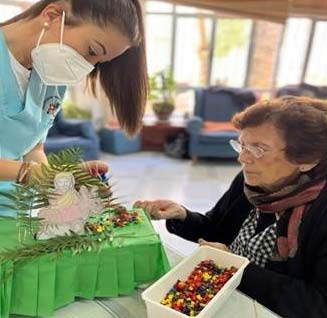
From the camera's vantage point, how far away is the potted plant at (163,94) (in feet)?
16.4

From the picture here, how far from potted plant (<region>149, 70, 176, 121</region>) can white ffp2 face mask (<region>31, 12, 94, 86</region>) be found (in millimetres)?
3862

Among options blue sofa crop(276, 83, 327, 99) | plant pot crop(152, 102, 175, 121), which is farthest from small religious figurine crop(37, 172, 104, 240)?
plant pot crop(152, 102, 175, 121)

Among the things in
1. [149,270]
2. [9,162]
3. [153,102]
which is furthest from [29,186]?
[153,102]

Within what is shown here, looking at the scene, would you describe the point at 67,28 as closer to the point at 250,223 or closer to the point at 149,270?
the point at 149,270

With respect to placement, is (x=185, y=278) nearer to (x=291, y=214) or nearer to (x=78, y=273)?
(x=78, y=273)

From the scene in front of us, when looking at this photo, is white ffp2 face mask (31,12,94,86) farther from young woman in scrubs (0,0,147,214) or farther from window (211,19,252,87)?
window (211,19,252,87)

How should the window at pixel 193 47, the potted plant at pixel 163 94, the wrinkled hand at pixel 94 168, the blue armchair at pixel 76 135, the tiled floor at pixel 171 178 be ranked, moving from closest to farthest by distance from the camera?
the wrinkled hand at pixel 94 168 < the tiled floor at pixel 171 178 < the blue armchair at pixel 76 135 < the potted plant at pixel 163 94 < the window at pixel 193 47

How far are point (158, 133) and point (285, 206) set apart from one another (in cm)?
402

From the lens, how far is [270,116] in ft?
3.83

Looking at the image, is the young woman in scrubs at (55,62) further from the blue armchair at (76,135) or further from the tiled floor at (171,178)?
the blue armchair at (76,135)

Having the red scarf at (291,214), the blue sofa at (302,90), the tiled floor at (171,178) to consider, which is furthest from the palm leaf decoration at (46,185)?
the blue sofa at (302,90)

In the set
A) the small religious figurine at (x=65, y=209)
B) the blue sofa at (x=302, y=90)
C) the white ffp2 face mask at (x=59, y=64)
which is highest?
the white ffp2 face mask at (x=59, y=64)

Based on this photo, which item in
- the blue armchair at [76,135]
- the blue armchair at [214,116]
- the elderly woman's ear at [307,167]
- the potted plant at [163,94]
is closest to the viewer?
the elderly woman's ear at [307,167]

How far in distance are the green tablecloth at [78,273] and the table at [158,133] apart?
412 cm
